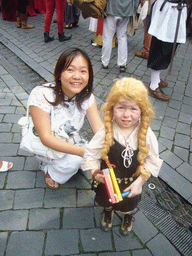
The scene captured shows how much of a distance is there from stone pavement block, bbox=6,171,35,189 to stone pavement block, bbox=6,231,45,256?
1.78 feet

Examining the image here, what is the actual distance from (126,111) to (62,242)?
1.38 metres

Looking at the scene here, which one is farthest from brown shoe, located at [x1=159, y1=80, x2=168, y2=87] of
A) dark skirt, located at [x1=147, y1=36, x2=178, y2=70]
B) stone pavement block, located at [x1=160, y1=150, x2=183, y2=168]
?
stone pavement block, located at [x1=160, y1=150, x2=183, y2=168]

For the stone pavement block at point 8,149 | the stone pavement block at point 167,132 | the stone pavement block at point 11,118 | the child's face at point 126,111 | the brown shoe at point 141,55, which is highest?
the child's face at point 126,111

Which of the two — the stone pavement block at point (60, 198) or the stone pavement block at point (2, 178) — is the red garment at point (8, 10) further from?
the stone pavement block at point (60, 198)

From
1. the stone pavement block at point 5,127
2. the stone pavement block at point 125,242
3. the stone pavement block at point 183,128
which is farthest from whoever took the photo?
the stone pavement block at point 183,128

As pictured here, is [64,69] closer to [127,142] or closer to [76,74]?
[76,74]

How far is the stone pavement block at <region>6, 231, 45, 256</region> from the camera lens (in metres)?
1.86

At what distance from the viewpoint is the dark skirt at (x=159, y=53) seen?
11.4 feet

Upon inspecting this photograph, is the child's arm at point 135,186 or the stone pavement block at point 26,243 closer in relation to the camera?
the child's arm at point 135,186

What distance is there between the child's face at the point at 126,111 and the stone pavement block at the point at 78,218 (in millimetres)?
1205

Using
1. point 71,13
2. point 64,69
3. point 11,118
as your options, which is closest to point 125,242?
point 64,69

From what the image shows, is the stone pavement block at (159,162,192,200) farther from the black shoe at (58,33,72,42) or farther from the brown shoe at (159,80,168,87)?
the black shoe at (58,33,72,42)

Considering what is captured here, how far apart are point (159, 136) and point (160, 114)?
0.59 meters

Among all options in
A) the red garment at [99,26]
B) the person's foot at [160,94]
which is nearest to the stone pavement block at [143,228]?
the person's foot at [160,94]
